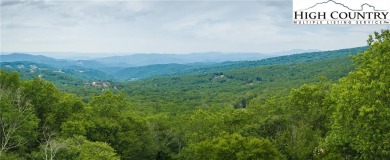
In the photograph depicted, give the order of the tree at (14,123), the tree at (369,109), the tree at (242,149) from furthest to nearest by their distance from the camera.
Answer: the tree at (14,123) < the tree at (242,149) < the tree at (369,109)

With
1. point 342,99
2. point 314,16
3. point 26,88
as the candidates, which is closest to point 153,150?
point 26,88

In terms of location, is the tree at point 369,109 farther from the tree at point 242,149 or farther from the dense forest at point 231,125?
the tree at point 242,149

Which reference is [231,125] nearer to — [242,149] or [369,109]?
[242,149]

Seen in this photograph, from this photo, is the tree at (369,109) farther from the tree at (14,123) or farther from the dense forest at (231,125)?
the tree at (14,123)

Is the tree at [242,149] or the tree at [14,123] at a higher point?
the tree at [14,123]

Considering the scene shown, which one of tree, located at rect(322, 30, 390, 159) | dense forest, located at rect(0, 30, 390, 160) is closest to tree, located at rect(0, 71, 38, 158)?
dense forest, located at rect(0, 30, 390, 160)

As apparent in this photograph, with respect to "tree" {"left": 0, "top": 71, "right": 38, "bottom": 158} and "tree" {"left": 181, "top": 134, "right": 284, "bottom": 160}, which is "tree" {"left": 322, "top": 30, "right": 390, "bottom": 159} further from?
"tree" {"left": 0, "top": 71, "right": 38, "bottom": 158}

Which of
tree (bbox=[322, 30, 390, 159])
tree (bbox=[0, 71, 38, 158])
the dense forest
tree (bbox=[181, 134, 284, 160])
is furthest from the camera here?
tree (bbox=[0, 71, 38, 158])

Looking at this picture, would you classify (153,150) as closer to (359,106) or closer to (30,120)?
(30,120)

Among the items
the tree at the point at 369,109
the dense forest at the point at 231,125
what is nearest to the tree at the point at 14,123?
the dense forest at the point at 231,125

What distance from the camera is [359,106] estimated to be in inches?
867

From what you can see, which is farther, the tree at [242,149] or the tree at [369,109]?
the tree at [242,149]

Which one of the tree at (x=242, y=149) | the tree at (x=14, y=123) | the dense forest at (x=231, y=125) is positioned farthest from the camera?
the tree at (x=14, y=123)

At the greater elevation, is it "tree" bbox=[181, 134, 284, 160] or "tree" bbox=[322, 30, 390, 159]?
"tree" bbox=[322, 30, 390, 159]
